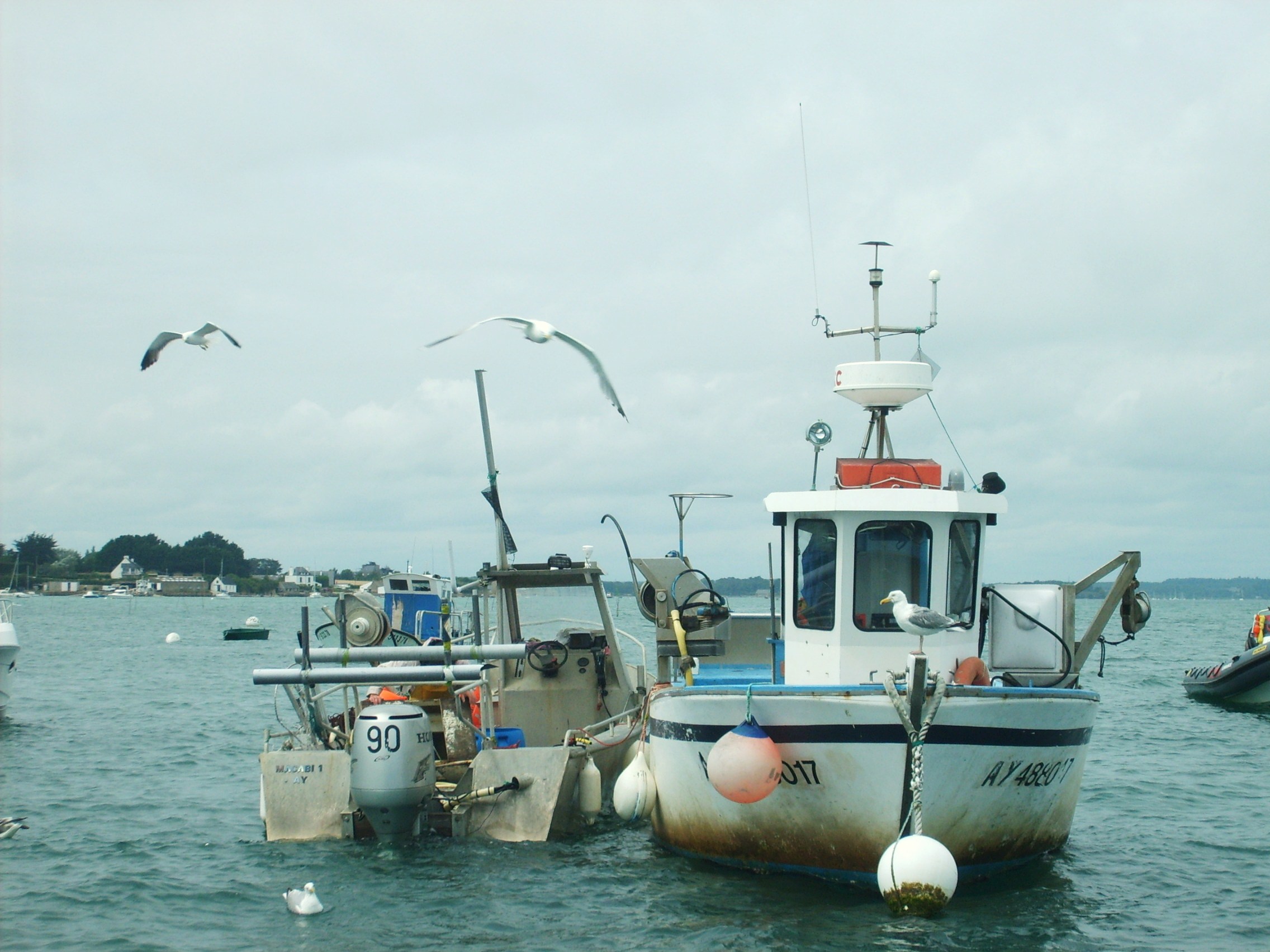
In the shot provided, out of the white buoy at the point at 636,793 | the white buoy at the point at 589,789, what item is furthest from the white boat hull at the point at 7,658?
the white buoy at the point at 636,793

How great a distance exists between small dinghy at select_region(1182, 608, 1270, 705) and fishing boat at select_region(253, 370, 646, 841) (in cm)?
1953

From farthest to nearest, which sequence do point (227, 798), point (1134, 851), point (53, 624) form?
point (53, 624) → point (227, 798) → point (1134, 851)

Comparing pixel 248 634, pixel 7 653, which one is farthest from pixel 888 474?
pixel 248 634

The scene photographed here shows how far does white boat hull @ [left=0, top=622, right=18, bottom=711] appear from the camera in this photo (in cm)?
2562

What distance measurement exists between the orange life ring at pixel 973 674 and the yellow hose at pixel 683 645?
2.63 metres

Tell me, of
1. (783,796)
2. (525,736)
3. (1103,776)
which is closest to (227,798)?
(525,736)

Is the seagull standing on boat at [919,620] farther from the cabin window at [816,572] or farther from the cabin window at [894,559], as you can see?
the cabin window at [816,572]

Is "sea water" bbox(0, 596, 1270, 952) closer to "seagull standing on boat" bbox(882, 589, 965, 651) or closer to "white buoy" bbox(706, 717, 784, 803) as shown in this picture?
"white buoy" bbox(706, 717, 784, 803)

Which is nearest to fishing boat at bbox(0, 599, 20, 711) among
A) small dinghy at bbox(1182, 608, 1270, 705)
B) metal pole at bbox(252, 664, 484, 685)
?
metal pole at bbox(252, 664, 484, 685)

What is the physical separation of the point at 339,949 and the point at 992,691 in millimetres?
5805

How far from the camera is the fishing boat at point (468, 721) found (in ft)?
42.0

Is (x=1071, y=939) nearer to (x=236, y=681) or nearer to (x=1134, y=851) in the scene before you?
(x=1134, y=851)

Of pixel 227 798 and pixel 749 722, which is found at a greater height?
pixel 749 722

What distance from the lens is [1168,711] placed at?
3125 cm
